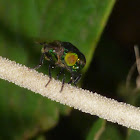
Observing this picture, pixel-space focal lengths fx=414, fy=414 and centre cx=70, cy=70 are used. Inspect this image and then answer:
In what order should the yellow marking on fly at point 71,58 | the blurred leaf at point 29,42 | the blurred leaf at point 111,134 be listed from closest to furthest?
1. the yellow marking on fly at point 71,58
2. the blurred leaf at point 111,134
3. the blurred leaf at point 29,42

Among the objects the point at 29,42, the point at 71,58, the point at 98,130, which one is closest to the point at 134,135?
the point at 98,130

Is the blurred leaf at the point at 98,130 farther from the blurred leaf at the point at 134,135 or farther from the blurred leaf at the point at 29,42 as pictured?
the blurred leaf at the point at 29,42

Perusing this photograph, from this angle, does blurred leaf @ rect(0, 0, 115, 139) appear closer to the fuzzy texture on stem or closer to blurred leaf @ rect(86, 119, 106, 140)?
blurred leaf @ rect(86, 119, 106, 140)

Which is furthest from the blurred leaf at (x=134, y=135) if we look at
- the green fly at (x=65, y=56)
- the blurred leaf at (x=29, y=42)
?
the blurred leaf at (x=29, y=42)

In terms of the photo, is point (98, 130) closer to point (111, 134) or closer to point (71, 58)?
point (111, 134)

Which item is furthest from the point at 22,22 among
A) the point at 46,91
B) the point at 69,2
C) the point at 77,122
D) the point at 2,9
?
the point at 46,91

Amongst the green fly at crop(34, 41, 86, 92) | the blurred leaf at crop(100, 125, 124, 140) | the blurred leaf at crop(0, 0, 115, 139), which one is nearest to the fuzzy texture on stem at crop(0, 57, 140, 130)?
the green fly at crop(34, 41, 86, 92)

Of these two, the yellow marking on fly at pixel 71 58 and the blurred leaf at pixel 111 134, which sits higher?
the yellow marking on fly at pixel 71 58
